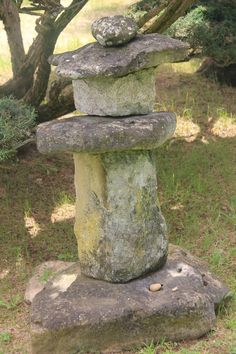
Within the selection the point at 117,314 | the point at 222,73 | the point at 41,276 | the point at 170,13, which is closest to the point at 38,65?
the point at 170,13

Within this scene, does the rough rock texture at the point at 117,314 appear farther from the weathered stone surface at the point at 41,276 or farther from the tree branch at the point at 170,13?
the tree branch at the point at 170,13

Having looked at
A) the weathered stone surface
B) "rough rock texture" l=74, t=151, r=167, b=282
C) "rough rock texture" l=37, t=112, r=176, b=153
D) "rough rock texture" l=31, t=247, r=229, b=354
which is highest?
"rough rock texture" l=37, t=112, r=176, b=153

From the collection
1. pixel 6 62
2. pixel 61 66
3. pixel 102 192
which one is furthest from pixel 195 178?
pixel 6 62

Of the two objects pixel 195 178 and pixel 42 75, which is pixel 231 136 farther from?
pixel 42 75

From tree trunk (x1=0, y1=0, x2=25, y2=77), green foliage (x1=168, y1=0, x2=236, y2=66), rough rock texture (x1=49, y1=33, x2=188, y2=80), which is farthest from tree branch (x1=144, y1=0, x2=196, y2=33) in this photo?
rough rock texture (x1=49, y1=33, x2=188, y2=80)

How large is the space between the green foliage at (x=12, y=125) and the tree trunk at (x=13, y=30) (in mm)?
1829

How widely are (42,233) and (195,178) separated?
6.64ft

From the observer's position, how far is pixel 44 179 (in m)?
7.43

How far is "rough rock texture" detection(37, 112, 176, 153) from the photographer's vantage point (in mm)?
4277

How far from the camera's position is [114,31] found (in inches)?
168

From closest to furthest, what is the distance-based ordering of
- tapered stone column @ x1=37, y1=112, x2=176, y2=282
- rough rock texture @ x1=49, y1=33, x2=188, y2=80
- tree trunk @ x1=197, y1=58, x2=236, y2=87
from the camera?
rough rock texture @ x1=49, y1=33, x2=188, y2=80, tapered stone column @ x1=37, y1=112, x2=176, y2=282, tree trunk @ x1=197, y1=58, x2=236, y2=87

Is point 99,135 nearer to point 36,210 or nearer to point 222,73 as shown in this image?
point 36,210

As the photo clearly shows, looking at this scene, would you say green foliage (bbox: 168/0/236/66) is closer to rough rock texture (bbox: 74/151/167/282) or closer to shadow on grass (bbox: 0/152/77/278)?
shadow on grass (bbox: 0/152/77/278)

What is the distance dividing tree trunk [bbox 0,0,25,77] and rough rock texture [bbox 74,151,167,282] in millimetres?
3030
